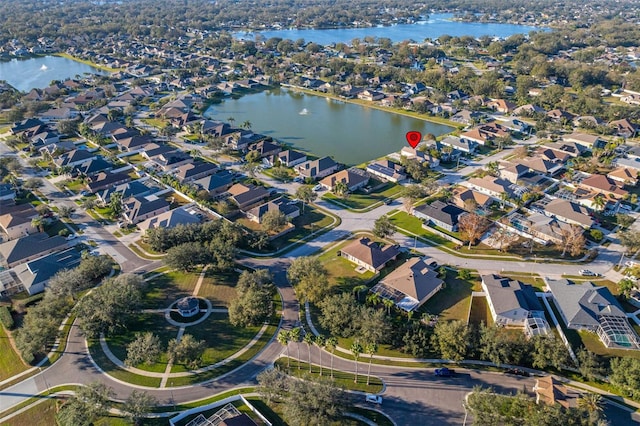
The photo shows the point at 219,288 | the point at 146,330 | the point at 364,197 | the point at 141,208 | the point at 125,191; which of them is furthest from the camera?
the point at 364,197

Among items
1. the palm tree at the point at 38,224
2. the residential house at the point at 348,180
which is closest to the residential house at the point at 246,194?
the residential house at the point at 348,180

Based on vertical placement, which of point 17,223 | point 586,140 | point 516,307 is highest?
point 586,140

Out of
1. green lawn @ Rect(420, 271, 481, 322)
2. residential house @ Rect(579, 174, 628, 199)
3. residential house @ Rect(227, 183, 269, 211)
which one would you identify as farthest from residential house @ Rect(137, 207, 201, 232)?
residential house @ Rect(579, 174, 628, 199)

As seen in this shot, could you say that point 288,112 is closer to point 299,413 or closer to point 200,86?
point 200,86

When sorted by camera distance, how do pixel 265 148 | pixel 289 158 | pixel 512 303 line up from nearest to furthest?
pixel 512 303
pixel 289 158
pixel 265 148

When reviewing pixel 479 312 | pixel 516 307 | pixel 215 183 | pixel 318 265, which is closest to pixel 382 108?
pixel 215 183

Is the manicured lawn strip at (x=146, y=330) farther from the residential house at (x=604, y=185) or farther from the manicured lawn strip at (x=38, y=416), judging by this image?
the residential house at (x=604, y=185)

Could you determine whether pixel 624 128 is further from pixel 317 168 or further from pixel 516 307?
pixel 516 307
